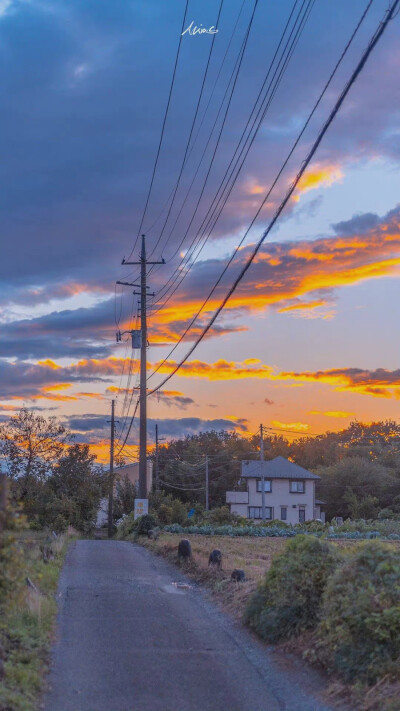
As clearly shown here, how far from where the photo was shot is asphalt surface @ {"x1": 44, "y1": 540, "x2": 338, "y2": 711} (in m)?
8.44

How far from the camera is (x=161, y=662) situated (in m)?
10.0

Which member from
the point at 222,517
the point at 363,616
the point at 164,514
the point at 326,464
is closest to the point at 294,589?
the point at 363,616

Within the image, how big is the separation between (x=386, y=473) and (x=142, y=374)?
5334 centimetres

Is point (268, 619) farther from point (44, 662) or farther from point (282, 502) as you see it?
point (282, 502)

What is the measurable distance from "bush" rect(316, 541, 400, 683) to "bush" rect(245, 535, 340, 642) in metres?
0.73

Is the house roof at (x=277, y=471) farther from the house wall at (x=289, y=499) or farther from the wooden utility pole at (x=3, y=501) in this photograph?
the wooden utility pole at (x=3, y=501)

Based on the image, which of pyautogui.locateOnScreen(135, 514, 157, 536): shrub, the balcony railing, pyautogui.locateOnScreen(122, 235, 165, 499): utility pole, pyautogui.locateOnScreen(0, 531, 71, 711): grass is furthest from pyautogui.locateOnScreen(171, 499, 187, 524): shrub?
pyautogui.locateOnScreen(0, 531, 71, 711): grass

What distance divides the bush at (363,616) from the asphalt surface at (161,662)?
50cm

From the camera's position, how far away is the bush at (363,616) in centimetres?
834

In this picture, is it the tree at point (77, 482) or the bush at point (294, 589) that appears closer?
the bush at point (294, 589)

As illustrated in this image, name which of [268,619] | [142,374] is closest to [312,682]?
[268,619]

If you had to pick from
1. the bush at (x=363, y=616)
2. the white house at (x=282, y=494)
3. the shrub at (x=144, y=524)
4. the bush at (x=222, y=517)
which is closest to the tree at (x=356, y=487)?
the white house at (x=282, y=494)

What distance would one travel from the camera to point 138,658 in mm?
10219

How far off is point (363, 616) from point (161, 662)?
2797 millimetres
